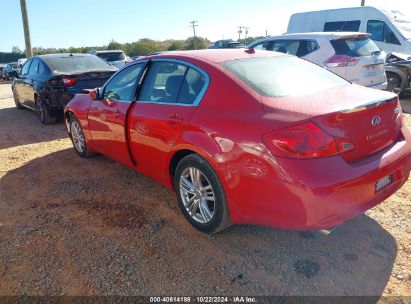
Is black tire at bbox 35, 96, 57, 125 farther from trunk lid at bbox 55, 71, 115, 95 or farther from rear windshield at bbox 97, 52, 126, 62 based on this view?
rear windshield at bbox 97, 52, 126, 62

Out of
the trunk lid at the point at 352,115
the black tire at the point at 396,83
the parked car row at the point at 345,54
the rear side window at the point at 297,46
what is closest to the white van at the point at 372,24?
the black tire at the point at 396,83

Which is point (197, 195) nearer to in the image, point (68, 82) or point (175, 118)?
point (175, 118)

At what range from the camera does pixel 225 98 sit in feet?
9.31

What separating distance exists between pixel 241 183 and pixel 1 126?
751cm

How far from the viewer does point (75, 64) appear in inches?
315

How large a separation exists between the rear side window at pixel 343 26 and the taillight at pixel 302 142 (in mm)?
10505

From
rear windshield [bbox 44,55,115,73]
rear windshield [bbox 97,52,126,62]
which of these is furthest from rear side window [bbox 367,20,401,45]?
rear windshield [bbox 97,52,126,62]

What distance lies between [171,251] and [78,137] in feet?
10.3

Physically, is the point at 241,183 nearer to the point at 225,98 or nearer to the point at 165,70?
the point at 225,98

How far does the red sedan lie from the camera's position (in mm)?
2414

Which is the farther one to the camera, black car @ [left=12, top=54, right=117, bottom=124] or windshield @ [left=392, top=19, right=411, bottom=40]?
windshield @ [left=392, top=19, right=411, bottom=40]

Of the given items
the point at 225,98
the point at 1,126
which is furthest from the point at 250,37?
the point at 225,98

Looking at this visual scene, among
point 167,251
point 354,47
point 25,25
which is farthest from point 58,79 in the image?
point 25,25

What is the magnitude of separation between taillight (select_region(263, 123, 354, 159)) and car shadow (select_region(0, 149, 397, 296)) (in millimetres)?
925
